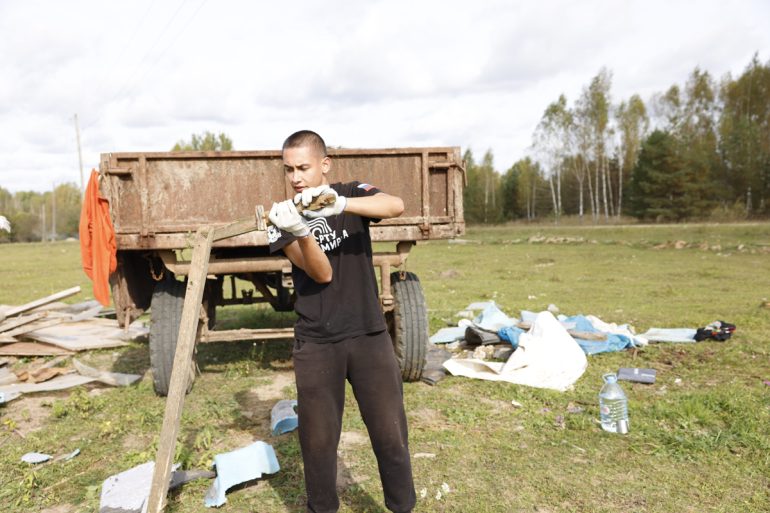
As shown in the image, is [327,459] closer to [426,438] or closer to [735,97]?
[426,438]

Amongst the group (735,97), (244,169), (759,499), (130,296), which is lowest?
(759,499)

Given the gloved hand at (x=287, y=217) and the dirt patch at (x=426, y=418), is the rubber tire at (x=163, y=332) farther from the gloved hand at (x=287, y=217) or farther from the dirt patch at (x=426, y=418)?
the gloved hand at (x=287, y=217)

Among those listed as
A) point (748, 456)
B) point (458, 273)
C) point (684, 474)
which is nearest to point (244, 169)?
point (684, 474)

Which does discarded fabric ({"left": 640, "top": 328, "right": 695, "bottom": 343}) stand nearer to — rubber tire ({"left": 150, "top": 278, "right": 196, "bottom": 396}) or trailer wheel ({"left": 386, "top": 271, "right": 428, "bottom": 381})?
trailer wheel ({"left": 386, "top": 271, "right": 428, "bottom": 381})

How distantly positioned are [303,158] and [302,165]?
30 millimetres

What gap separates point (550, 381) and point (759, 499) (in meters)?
2.16

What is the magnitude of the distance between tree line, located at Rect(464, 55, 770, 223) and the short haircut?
37.5m

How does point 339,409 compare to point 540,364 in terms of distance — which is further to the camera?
point 540,364

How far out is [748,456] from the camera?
12.3 feet

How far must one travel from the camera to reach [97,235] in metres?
4.70

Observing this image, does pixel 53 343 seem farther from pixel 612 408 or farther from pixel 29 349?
pixel 612 408

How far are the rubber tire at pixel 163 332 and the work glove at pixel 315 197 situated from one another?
10.1 feet

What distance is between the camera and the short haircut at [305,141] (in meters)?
2.63

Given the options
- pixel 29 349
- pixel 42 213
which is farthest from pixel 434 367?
pixel 42 213
